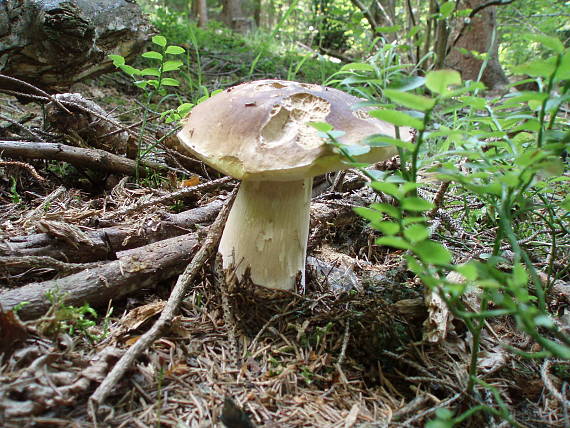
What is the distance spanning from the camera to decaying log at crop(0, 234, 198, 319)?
134 centimetres

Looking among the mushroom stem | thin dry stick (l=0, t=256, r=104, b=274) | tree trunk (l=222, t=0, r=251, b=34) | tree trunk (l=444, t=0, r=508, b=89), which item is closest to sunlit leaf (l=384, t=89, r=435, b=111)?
the mushroom stem

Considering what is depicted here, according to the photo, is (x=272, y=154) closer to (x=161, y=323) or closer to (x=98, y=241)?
(x=161, y=323)

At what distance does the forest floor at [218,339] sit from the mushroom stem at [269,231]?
91mm

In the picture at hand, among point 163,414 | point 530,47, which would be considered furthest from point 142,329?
point 530,47

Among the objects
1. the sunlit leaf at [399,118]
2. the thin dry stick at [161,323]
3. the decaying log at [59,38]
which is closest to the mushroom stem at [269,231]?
the thin dry stick at [161,323]

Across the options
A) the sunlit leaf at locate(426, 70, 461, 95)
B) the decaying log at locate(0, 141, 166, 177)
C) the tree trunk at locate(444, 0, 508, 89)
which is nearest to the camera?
the sunlit leaf at locate(426, 70, 461, 95)

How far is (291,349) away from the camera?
57.9 inches

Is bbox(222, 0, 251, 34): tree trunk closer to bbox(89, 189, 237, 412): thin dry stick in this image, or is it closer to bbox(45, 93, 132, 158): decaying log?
bbox(45, 93, 132, 158): decaying log

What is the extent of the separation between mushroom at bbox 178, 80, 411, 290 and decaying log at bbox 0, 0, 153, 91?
191 cm

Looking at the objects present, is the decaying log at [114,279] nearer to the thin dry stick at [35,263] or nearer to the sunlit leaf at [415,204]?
the thin dry stick at [35,263]

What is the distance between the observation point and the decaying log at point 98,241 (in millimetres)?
1623

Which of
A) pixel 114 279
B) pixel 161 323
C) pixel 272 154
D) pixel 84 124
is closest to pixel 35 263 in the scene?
pixel 114 279

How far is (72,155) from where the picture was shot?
2324mm

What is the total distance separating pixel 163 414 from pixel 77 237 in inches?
36.2
